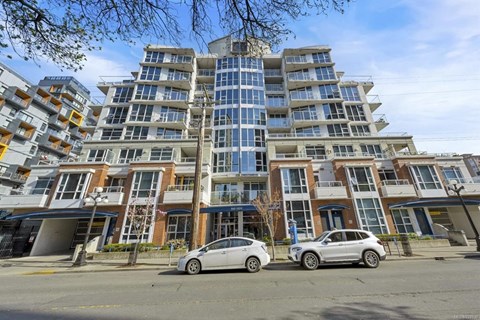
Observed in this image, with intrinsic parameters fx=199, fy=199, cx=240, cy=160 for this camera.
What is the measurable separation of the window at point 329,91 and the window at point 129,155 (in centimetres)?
2704

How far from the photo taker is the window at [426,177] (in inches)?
833

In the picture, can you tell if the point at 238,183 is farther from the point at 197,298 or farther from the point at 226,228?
the point at 197,298

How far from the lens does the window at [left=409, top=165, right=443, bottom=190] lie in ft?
69.4

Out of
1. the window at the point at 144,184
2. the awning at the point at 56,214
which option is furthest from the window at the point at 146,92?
the awning at the point at 56,214

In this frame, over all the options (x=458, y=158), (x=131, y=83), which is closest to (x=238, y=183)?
(x=131, y=83)

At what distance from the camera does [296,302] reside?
528 cm

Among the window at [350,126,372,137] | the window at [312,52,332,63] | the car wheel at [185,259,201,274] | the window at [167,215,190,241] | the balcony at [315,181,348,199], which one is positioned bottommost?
the car wheel at [185,259,201,274]

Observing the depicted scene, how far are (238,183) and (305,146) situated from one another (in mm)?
9649

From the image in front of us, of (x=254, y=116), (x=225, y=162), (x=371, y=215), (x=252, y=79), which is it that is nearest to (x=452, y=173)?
(x=371, y=215)

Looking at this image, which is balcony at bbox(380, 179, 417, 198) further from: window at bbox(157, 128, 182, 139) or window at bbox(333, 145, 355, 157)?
window at bbox(157, 128, 182, 139)

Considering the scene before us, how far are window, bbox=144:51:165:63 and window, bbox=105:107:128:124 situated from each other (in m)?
9.09

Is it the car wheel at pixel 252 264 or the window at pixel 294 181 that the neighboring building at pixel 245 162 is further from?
the car wheel at pixel 252 264

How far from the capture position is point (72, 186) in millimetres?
20719

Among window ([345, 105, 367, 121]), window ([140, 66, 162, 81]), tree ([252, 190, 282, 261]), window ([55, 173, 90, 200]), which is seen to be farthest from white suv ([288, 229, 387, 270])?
window ([140, 66, 162, 81])
